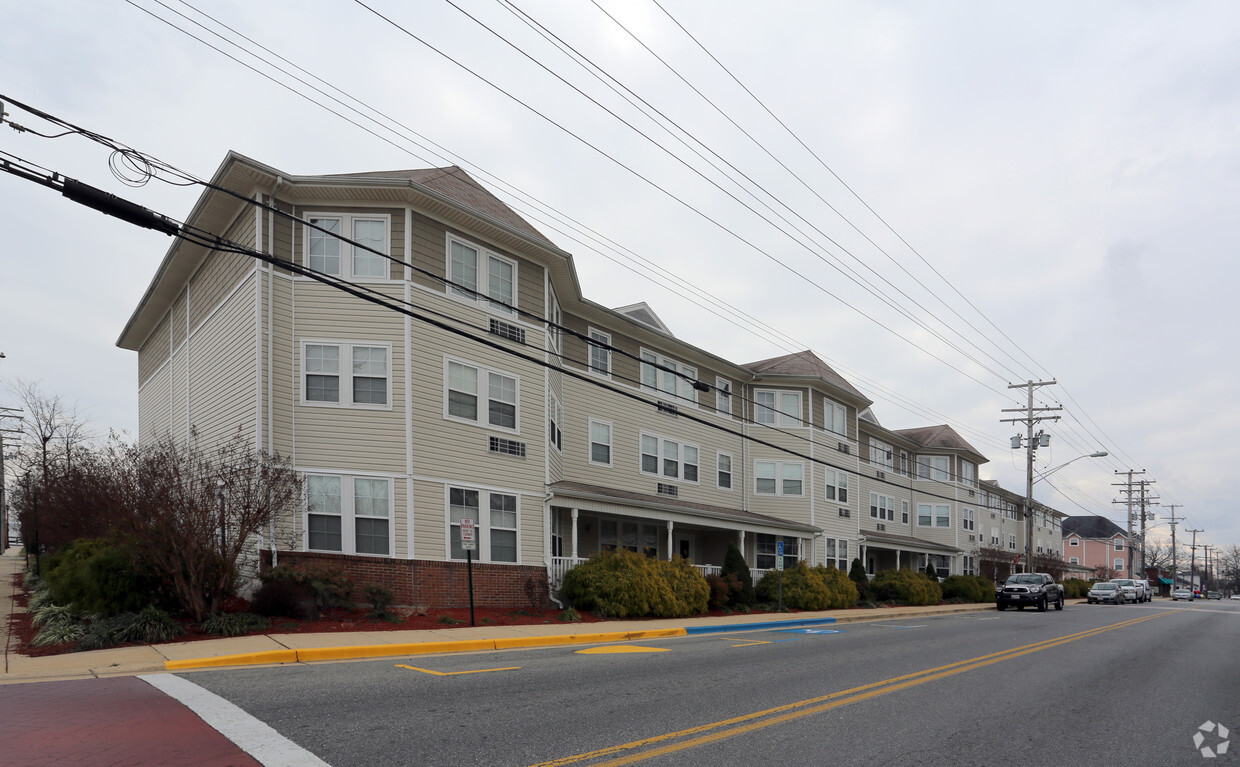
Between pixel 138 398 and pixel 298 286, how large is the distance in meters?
18.3

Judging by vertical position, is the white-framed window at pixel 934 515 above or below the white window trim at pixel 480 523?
below

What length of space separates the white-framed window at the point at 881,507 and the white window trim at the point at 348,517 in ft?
101

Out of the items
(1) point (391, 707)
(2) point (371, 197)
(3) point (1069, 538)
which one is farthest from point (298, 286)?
(3) point (1069, 538)

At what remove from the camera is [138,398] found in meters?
33.8

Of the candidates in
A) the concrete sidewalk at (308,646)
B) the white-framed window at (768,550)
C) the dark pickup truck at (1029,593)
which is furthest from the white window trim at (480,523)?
the dark pickup truck at (1029,593)

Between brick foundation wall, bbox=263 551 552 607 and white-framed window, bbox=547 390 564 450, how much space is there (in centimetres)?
411

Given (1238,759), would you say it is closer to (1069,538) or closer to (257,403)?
(257,403)

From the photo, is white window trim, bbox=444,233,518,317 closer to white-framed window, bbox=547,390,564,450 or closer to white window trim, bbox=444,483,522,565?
white-framed window, bbox=547,390,564,450

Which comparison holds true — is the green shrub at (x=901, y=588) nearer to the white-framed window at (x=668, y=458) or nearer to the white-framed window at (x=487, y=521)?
the white-framed window at (x=668, y=458)

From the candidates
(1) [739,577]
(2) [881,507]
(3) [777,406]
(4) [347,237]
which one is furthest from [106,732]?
(2) [881,507]

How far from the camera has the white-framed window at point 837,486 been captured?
37.8 meters

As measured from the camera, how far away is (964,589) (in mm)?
42125

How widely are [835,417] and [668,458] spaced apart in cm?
1055

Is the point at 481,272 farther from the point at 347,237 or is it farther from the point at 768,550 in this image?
the point at 768,550
